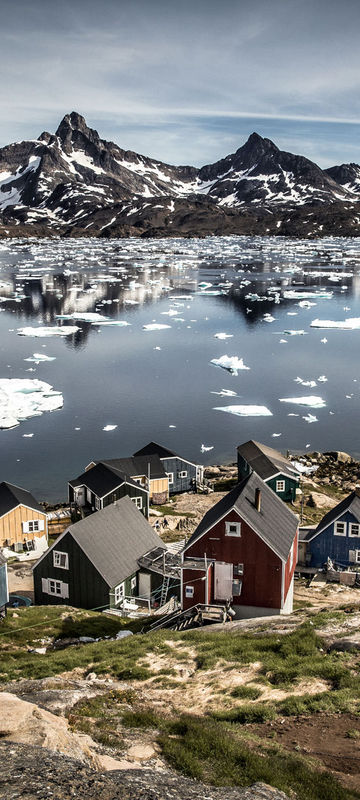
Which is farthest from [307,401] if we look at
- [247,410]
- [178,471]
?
[178,471]

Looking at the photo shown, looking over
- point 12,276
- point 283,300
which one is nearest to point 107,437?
point 283,300

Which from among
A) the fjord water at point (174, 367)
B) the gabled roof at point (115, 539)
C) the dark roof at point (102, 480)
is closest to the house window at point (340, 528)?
the gabled roof at point (115, 539)

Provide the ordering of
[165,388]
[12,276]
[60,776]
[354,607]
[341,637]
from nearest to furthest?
1. [60,776]
2. [341,637]
3. [354,607]
4. [165,388]
5. [12,276]

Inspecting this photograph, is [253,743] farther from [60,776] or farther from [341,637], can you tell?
[341,637]

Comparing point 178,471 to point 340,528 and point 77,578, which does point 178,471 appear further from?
point 77,578

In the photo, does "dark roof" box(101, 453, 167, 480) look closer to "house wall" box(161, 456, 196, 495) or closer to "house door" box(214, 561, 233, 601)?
"house wall" box(161, 456, 196, 495)

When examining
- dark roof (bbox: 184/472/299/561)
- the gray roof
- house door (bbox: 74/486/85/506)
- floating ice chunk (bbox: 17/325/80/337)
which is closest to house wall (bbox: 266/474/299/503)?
house door (bbox: 74/486/85/506)
